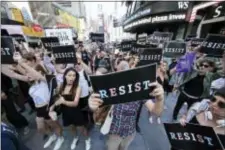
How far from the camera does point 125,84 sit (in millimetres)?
2143

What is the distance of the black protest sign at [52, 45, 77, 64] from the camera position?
491cm

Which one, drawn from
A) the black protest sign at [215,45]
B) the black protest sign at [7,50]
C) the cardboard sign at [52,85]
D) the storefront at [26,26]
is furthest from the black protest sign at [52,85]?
the storefront at [26,26]

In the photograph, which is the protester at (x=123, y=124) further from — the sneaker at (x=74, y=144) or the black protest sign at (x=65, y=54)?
the black protest sign at (x=65, y=54)

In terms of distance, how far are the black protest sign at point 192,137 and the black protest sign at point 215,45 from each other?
3.44 metres

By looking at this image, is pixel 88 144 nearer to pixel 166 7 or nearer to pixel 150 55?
pixel 150 55

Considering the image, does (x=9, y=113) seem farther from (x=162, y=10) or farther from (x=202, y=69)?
(x=162, y=10)

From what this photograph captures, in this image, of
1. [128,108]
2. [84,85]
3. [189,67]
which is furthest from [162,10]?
[128,108]

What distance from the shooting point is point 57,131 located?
495 centimetres

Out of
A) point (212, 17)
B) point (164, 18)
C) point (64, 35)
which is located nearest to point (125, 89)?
point (64, 35)

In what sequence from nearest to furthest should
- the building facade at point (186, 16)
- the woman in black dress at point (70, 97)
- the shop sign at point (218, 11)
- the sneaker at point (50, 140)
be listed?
the woman in black dress at point (70, 97) → the sneaker at point (50, 140) → the shop sign at point (218, 11) → the building facade at point (186, 16)

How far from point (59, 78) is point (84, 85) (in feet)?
A: 1.66

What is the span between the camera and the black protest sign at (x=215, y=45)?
16.9 feet

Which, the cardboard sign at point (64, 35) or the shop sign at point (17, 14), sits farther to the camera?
the shop sign at point (17, 14)

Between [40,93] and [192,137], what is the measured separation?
9.97 ft
